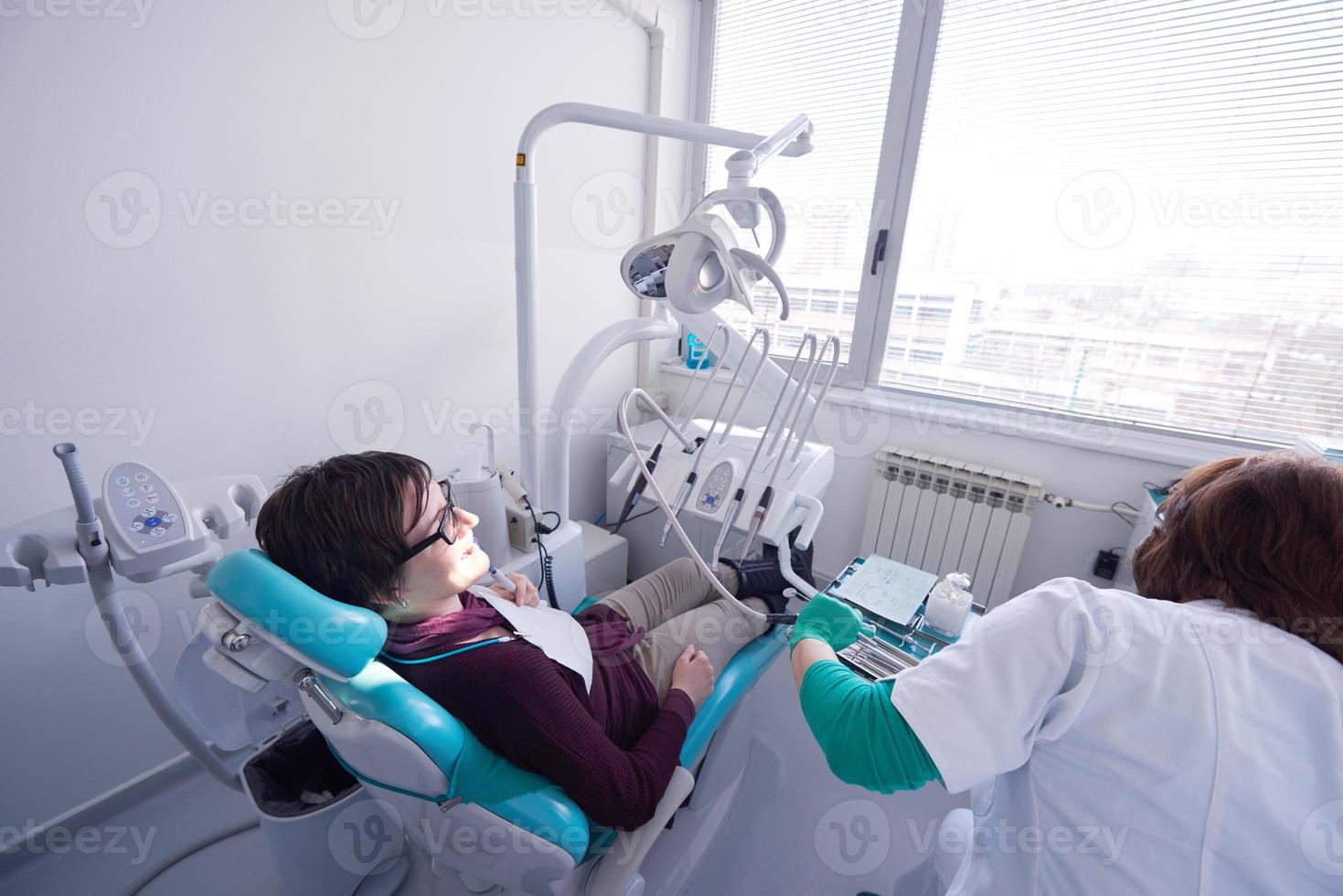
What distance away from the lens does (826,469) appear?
4.23 feet

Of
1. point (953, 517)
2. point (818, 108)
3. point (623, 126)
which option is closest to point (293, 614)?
point (623, 126)

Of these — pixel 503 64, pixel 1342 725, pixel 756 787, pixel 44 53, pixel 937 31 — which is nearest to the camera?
pixel 1342 725

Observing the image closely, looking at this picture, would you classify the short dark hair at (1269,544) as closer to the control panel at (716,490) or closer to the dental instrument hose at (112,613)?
the control panel at (716,490)

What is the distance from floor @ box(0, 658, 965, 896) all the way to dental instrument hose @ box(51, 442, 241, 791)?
38 centimetres

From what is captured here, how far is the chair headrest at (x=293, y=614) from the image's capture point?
0.61 m

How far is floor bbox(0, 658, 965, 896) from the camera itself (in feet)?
3.84

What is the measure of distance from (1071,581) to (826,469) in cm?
69

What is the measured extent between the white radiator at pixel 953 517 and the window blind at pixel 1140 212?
1.05 ft

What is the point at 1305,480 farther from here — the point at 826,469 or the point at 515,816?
the point at 515,816

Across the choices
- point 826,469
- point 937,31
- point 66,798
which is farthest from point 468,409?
point 937,31

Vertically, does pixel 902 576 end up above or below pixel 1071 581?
below

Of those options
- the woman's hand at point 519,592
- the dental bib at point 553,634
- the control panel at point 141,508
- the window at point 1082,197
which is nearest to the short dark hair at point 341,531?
the control panel at point 141,508

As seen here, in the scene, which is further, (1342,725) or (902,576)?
(902,576)

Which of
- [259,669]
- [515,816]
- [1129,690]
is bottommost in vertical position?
[515,816]
